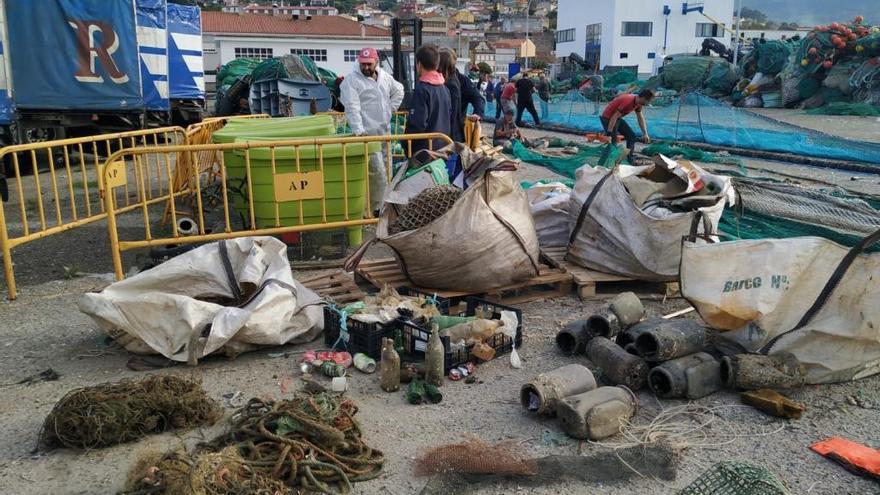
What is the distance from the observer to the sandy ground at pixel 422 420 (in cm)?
287

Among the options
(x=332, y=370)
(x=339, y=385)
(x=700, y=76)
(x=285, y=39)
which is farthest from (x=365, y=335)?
(x=285, y=39)

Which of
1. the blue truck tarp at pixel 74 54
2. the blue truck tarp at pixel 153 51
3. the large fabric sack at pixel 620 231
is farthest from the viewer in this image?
the blue truck tarp at pixel 153 51

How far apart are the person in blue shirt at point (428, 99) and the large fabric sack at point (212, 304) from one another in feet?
9.12

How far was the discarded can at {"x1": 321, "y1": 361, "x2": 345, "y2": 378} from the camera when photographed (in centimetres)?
382

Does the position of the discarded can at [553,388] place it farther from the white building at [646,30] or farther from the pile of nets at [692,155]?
the white building at [646,30]

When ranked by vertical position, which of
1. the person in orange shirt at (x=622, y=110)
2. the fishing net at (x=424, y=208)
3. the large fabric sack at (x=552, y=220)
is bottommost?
the large fabric sack at (x=552, y=220)

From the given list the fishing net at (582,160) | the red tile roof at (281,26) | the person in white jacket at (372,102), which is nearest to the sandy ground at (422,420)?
the person in white jacket at (372,102)

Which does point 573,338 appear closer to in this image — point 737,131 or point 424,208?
point 424,208

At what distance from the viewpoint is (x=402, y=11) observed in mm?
125312

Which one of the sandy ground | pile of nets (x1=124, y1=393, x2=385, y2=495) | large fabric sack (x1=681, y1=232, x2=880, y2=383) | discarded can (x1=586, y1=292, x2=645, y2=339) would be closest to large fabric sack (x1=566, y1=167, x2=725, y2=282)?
the sandy ground

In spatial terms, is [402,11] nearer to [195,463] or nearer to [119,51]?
[119,51]

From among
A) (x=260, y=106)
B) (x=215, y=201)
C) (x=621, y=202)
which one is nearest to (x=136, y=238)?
(x=215, y=201)

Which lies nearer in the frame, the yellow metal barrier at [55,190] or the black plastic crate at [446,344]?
the black plastic crate at [446,344]

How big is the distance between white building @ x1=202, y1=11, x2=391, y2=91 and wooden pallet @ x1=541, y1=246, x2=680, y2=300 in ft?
145
